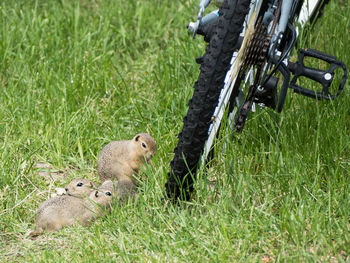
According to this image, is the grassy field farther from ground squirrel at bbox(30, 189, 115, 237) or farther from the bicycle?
the bicycle

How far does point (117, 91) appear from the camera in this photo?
4.82m

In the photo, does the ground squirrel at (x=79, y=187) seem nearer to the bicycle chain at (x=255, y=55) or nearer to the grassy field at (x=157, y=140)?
the grassy field at (x=157, y=140)

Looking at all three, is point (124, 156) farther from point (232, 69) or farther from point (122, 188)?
point (232, 69)

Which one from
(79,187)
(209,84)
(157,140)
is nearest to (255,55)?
(209,84)

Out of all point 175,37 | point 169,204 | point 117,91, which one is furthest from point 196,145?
point 175,37

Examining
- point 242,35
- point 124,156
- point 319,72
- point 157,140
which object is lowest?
point 124,156

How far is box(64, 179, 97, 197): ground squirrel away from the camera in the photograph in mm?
3754

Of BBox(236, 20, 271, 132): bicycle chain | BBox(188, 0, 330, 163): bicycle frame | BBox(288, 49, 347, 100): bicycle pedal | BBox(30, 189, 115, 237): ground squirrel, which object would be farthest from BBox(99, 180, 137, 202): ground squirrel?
BBox(288, 49, 347, 100): bicycle pedal

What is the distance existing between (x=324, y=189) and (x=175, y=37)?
8.62 ft

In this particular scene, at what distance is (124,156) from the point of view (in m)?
3.98

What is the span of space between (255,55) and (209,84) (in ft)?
1.17

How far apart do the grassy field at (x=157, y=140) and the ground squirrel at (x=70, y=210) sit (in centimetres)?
8

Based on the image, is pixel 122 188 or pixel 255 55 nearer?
pixel 255 55

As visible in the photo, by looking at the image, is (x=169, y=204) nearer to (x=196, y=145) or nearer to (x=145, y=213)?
(x=145, y=213)
